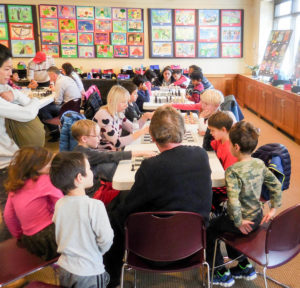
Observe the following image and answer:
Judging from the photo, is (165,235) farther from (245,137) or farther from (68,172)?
(245,137)

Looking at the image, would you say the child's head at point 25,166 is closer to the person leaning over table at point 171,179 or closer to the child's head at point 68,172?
the child's head at point 68,172

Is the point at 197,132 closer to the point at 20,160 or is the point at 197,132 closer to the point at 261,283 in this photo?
the point at 261,283

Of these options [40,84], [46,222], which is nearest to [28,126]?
[46,222]

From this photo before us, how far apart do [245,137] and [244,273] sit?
3.10 feet

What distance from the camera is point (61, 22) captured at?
8406mm

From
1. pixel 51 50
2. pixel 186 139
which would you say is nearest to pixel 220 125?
pixel 186 139

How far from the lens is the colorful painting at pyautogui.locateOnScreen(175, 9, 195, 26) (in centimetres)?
851

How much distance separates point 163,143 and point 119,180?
1.21 ft

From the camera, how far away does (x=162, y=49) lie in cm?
874

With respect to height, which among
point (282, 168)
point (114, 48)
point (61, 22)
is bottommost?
point (282, 168)

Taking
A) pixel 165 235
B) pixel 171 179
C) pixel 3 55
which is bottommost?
pixel 165 235

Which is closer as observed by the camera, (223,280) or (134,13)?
(223,280)

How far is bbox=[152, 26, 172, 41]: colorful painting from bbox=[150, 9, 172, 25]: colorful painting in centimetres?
12

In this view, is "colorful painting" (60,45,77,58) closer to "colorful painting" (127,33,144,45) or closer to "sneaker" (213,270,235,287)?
"colorful painting" (127,33,144,45)
